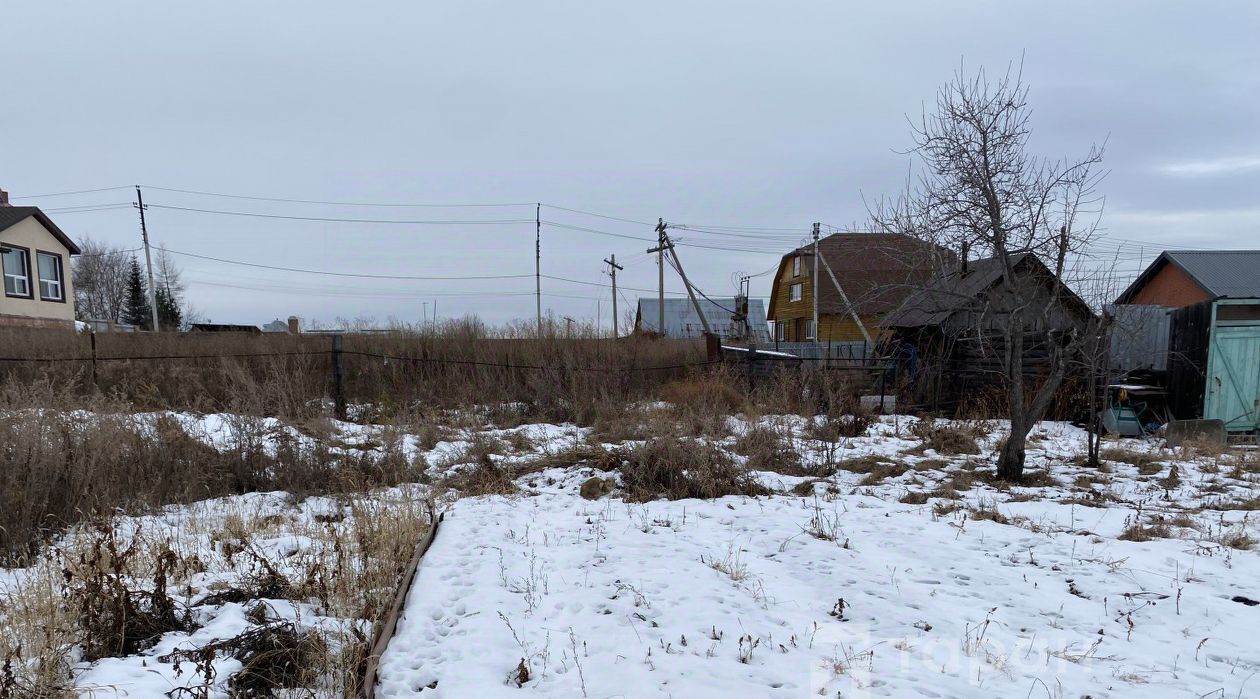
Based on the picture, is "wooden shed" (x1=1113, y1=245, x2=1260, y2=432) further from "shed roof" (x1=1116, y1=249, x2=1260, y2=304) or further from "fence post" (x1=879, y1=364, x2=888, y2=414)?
"fence post" (x1=879, y1=364, x2=888, y2=414)

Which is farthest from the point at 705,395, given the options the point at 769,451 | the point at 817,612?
the point at 817,612

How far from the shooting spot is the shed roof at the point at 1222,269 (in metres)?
12.8

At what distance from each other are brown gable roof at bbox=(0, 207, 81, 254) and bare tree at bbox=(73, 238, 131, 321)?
32.6m

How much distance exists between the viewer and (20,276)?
66.1 feet

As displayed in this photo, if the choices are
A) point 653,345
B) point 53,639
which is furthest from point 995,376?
point 53,639

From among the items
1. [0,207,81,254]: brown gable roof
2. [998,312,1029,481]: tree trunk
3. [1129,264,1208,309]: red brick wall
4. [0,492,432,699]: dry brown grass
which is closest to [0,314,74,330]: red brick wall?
[0,207,81,254]: brown gable roof

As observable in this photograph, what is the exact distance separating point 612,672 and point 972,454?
7.32 meters

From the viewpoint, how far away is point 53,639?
9.73 feet

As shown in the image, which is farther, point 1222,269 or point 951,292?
point 1222,269

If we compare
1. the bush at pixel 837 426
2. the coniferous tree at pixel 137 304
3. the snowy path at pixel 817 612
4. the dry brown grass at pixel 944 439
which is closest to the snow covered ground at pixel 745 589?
the snowy path at pixel 817 612

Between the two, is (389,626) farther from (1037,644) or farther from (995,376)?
(995,376)

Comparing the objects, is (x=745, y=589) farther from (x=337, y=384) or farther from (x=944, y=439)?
(x=337, y=384)

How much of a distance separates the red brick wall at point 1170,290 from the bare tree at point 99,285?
6418cm

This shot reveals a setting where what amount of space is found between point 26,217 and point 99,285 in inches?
1491
